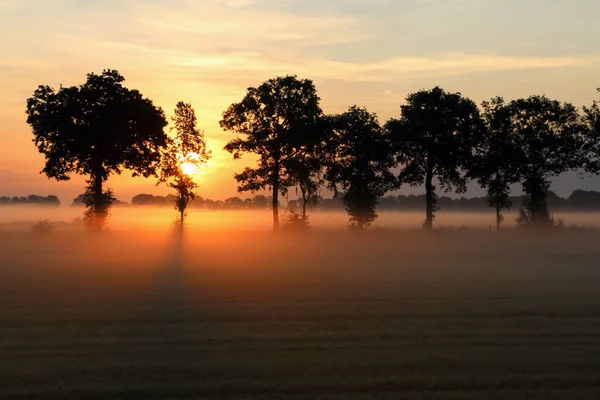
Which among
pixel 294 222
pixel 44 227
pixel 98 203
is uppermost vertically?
pixel 98 203

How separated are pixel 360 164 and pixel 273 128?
1039cm

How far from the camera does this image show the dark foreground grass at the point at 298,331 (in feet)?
36.5

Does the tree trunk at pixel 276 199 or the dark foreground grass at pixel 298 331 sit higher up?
the tree trunk at pixel 276 199

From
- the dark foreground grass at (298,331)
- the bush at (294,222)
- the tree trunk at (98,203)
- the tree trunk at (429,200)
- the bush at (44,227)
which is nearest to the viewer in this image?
the dark foreground grass at (298,331)

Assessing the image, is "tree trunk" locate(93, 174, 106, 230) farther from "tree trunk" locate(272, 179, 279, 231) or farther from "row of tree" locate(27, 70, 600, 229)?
"tree trunk" locate(272, 179, 279, 231)

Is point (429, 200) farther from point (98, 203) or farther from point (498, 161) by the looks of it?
point (98, 203)

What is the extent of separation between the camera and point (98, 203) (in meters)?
60.4

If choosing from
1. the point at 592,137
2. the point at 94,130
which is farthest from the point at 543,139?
the point at 94,130

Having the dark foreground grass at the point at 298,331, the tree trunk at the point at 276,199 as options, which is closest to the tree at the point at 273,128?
the tree trunk at the point at 276,199

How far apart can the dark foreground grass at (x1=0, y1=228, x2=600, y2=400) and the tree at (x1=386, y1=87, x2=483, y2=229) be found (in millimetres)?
37461

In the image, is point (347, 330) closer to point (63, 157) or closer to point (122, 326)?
point (122, 326)

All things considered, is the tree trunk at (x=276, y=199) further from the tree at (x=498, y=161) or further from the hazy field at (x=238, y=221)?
the tree at (x=498, y=161)

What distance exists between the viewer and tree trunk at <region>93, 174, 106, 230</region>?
59.9 m

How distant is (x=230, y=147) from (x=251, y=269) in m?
38.7
